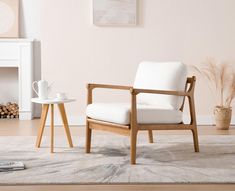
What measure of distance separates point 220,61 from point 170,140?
1.66m

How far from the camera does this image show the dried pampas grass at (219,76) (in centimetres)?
621

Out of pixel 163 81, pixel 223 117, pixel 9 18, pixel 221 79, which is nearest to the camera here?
pixel 163 81

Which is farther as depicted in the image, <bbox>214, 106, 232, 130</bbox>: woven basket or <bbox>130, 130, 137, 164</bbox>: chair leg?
<bbox>214, 106, 232, 130</bbox>: woven basket

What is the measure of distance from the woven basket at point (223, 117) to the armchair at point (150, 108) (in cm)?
136

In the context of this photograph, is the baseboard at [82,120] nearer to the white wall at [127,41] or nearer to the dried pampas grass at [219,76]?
the white wall at [127,41]

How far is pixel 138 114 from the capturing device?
3984 millimetres

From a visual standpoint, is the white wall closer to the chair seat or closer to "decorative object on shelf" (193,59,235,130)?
"decorative object on shelf" (193,59,235,130)

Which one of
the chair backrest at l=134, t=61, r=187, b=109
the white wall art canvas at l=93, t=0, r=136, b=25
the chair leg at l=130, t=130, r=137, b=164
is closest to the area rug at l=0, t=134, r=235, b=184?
the chair leg at l=130, t=130, r=137, b=164

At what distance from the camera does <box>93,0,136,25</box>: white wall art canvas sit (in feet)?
20.2

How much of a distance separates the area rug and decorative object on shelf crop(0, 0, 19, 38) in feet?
7.32

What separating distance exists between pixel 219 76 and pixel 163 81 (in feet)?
6.28

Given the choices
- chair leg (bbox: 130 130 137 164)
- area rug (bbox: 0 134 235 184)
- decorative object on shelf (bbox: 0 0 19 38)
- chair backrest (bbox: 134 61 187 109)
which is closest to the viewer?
area rug (bbox: 0 134 235 184)

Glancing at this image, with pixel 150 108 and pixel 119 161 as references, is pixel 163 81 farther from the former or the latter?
pixel 119 161

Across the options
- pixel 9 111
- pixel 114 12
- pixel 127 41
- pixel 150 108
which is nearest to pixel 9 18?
pixel 9 111
